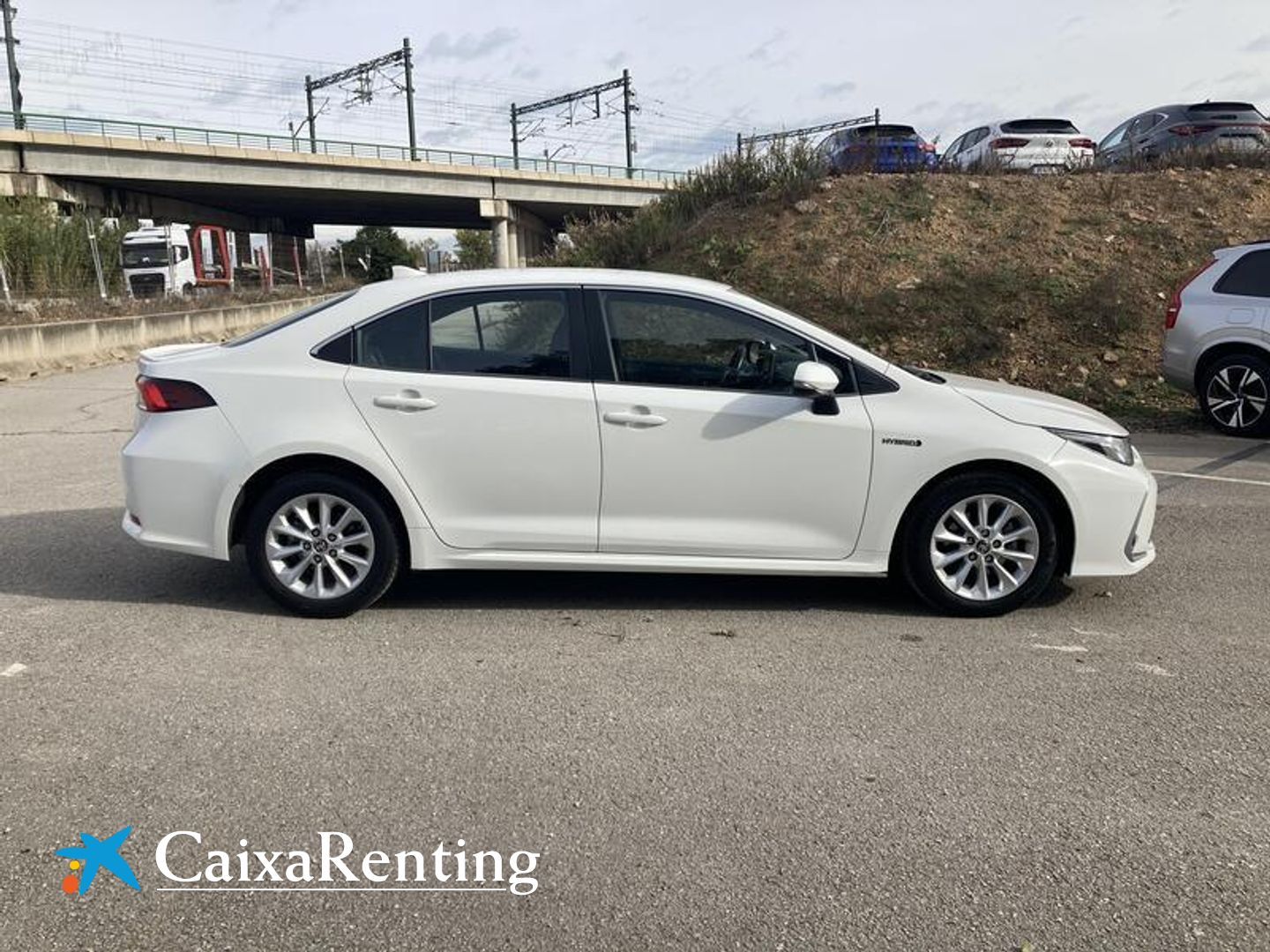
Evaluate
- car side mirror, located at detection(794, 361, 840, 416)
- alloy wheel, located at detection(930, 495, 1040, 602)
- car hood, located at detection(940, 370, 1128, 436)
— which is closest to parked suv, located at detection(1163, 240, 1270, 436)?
car hood, located at detection(940, 370, 1128, 436)

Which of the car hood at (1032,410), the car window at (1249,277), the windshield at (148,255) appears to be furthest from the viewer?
the windshield at (148,255)

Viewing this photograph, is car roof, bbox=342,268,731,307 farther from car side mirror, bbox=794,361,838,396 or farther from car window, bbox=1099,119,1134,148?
car window, bbox=1099,119,1134,148

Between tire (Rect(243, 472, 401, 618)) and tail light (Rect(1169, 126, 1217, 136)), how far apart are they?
20349 millimetres

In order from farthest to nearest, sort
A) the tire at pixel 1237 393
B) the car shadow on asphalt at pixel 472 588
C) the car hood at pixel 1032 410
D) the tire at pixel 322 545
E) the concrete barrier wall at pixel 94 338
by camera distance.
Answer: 1. the concrete barrier wall at pixel 94 338
2. the tire at pixel 1237 393
3. the car shadow on asphalt at pixel 472 588
4. the car hood at pixel 1032 410
5. the tire at pixel 322 545

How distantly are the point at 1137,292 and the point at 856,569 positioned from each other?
10964 millimetres

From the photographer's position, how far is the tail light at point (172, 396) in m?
4.82

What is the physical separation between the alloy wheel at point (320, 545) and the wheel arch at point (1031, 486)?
255 cm

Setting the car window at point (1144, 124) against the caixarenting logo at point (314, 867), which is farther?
the car window at point (1144, 124)

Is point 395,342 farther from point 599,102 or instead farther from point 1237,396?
point 599,102

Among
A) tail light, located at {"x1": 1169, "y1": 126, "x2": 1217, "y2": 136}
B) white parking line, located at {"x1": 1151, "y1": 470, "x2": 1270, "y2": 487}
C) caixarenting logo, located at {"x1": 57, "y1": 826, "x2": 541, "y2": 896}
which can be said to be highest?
tail light, located at {"x1": 1169, "y1": 126, "x2": 1217, "y2": 136}

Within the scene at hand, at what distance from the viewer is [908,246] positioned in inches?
602

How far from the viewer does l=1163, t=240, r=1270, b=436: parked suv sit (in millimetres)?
9438

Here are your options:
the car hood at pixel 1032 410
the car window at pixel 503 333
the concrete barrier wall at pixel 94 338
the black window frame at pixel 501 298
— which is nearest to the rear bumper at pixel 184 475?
the black window frame at pixel 501 298

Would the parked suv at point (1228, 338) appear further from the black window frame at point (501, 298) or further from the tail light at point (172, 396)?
the tail light at point (172, 396)
